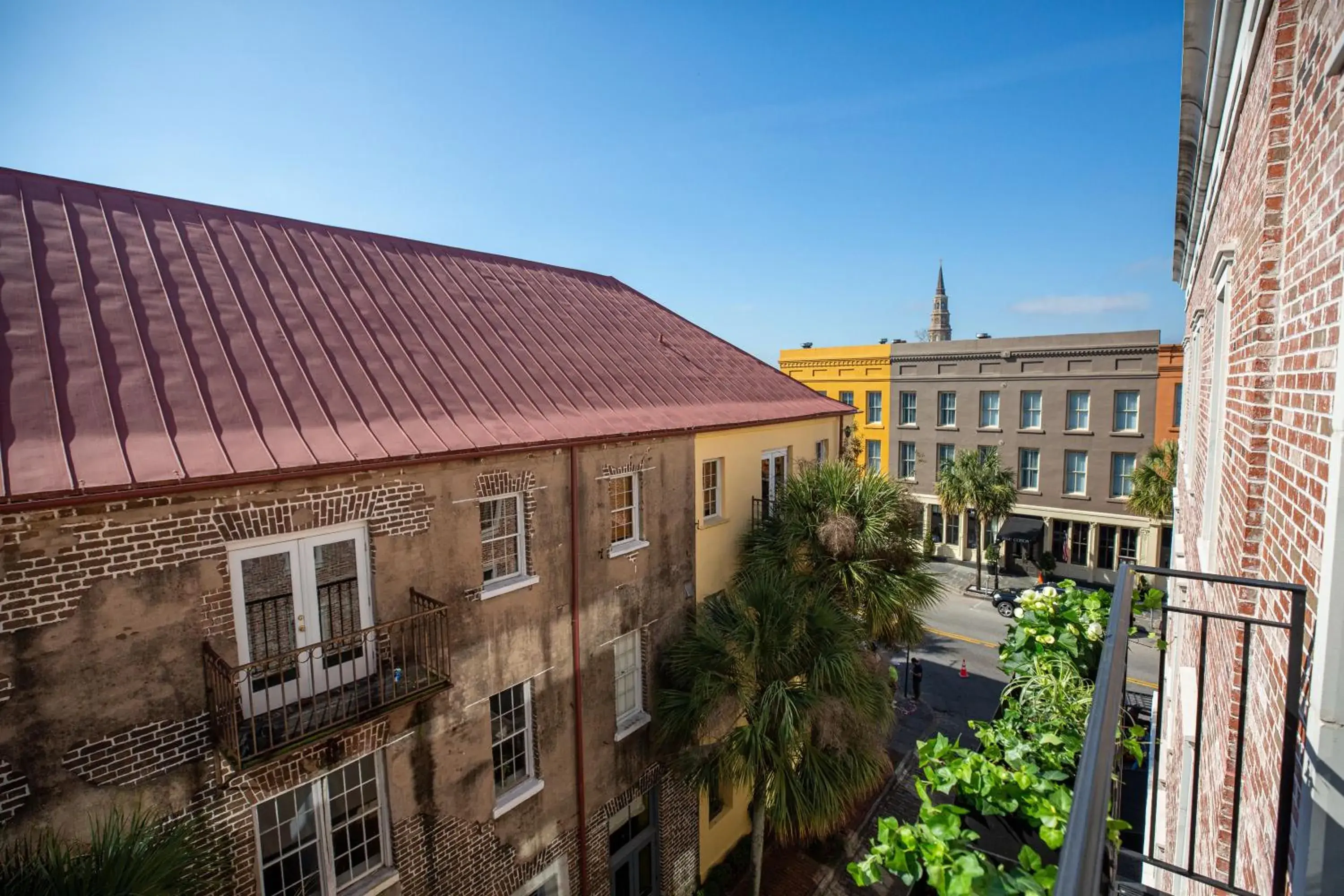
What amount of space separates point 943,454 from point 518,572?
26.9 m

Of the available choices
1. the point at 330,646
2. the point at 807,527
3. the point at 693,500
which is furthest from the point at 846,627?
the point at 330,646

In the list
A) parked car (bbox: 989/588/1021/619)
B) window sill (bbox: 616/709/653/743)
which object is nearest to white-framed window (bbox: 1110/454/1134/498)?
parked car (bbox: 989/588/1021/619)

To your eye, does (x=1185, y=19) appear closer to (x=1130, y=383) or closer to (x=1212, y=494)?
(x=1212, y=494)

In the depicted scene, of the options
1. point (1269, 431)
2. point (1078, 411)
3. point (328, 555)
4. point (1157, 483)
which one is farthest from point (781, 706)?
point (1078, 411)

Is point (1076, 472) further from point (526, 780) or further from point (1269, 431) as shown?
point (1269, 431)

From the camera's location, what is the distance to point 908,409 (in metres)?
32.6

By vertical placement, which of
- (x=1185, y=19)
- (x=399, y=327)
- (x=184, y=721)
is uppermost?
(x=1185, y=19)

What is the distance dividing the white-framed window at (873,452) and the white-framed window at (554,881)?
2615 cm

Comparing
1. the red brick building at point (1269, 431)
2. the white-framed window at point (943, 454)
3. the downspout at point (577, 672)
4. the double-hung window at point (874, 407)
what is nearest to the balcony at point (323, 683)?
the downspout at point (577, 672)

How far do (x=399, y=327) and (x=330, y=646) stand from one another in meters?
4.84

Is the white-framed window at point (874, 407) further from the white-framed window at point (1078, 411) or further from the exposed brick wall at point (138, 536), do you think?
the exposed brick wall at point (138, 536)

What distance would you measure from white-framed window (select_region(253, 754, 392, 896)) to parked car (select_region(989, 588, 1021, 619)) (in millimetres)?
23306

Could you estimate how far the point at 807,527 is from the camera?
1358 centimetres

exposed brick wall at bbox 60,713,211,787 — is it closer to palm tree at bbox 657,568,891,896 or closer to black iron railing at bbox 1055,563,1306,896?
palm tree at bbox 657,568,891,896
